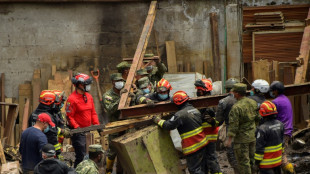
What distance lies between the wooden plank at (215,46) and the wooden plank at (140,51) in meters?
1.66

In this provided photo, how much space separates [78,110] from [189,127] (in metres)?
2.68

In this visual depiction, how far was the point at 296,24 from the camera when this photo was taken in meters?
15.0

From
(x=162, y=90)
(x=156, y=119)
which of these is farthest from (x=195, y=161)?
(x=162, y=90)

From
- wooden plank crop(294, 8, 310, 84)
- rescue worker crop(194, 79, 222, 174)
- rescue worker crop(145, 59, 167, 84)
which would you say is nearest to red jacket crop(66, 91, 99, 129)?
rescue worker crop(145, 59, 167, 84)

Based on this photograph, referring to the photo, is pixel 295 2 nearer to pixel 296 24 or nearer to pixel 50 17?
pixel 296 24

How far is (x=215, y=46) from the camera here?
15195 millimetres

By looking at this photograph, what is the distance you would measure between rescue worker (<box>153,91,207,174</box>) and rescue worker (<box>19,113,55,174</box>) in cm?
200

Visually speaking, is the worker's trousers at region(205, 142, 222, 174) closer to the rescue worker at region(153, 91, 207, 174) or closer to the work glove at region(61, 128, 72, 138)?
the rescue worker at region(153, 91, 207, 174)

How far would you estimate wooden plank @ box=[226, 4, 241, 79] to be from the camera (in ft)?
49.7

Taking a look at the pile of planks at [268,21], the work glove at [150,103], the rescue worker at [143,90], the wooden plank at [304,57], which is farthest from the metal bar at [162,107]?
the pile of planks at [268,21]

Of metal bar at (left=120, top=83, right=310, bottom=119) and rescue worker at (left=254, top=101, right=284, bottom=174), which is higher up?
metal bar at (left=120, top=83, right=310, bottom=119)

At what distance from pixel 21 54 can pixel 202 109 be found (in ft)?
21.0

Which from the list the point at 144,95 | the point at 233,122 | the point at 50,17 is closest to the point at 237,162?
the point at 233,122

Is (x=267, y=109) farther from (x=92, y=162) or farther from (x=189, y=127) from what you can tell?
(x=92, y=162)
